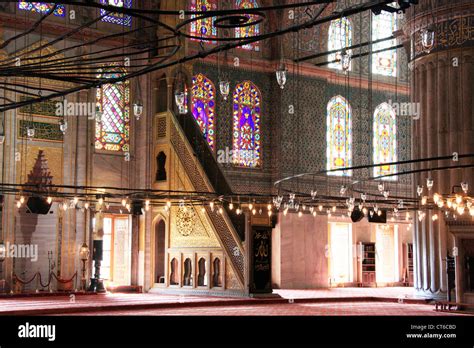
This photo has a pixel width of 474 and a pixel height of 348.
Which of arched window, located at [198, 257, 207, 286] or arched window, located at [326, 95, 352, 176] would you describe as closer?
arched window, located at [198, 257, 207, 286]

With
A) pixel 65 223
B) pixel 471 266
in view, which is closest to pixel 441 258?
pixel 471 266

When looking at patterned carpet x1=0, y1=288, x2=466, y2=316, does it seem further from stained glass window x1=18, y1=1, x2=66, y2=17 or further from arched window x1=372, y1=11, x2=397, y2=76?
arched window x1=372, y1=11, x2=397, y2=76

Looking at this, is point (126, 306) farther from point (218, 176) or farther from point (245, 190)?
point (245, 190)

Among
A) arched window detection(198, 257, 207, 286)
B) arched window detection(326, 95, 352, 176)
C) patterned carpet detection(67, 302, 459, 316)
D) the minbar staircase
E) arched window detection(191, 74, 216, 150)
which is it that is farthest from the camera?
arched window detection(326, 95, 352, 176)

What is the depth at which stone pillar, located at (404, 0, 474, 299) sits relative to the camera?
16.0 meters

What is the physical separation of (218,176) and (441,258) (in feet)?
16.3

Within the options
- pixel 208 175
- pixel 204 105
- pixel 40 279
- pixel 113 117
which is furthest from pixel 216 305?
pixel 204 105

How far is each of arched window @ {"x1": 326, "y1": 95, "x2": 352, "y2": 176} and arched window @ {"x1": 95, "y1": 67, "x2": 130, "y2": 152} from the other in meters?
5.73

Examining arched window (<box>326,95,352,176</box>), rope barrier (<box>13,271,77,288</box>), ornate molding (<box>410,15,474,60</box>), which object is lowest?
rope barrier (<box>13,271,77,288</box>)

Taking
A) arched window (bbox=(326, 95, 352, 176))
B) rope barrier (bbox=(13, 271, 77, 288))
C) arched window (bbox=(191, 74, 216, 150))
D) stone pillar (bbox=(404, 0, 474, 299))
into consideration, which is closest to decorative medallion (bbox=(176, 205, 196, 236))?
arched window (bbox=(191, 74, 216, 150))

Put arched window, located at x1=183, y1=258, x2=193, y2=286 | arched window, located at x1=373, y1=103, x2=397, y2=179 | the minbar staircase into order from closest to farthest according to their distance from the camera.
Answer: the minbar staircase < arched window, located at x1=183, y1=258, x2=193, y2=286 < arched window, located at x1=373, y1=103, x2=397, y2=179

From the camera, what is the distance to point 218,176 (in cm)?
1784

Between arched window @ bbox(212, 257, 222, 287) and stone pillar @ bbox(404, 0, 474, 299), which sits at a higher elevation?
stone pillar @ bbox(404, 0, 474, 299)

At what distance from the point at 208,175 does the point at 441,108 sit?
16.4 ft
